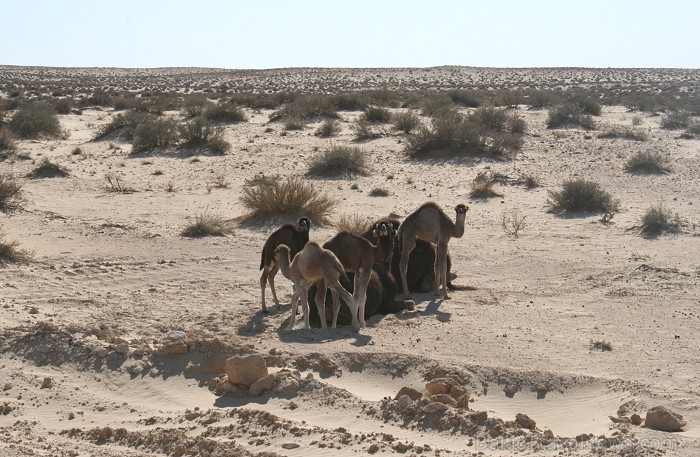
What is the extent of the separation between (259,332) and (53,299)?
319 cm

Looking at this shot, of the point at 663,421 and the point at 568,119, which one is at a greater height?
Answer: the point at 568,119

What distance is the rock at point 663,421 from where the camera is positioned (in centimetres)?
763

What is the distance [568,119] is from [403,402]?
27.8 metres

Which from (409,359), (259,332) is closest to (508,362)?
(409,359)

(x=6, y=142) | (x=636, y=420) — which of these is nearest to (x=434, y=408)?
(x=636, y=420)

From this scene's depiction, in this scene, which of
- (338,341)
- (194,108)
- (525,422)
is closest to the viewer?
(525,422)

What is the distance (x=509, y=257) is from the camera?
15.2 metres

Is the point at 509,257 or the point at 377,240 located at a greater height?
the point at 377,240

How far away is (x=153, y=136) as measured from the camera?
2745cm

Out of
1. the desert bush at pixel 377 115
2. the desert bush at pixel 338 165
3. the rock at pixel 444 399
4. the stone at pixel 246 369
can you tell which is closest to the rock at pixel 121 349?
the stone at pixel 246 369

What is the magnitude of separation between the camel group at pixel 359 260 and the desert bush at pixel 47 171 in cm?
1183

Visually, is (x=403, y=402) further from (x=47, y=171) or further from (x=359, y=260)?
(x=47, y=171)

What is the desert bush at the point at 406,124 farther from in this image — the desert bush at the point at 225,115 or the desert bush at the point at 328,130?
the desert bush at the point at 225,115

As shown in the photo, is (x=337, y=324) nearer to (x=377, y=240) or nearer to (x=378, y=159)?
(x=377, y=240)
